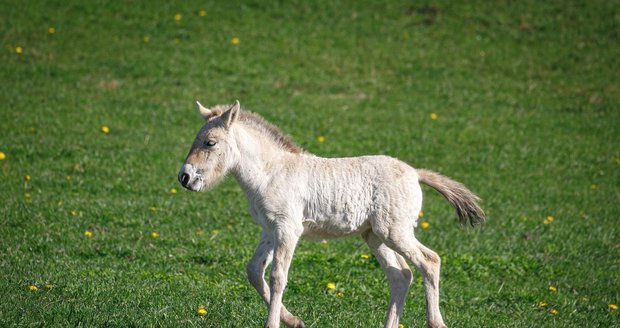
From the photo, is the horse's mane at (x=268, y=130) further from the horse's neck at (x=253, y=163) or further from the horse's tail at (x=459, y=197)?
the horse's tail at (x=459, y=197)

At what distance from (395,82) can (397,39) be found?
6.56ft

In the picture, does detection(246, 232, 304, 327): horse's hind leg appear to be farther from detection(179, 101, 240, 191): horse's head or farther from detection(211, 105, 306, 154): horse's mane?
detection(211, 105, 306, 154): horse's mane

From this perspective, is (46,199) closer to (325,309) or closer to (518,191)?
(325,309)

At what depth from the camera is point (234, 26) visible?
62.0 feet

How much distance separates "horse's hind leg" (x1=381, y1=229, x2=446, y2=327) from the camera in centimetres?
665

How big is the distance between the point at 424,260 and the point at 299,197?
47.4 inches

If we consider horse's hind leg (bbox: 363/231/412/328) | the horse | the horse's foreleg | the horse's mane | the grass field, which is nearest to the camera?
the horse's foreleg

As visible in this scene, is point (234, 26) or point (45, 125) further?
point (234, 26)

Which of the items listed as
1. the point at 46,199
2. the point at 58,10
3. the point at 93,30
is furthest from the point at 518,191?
the point at 58,10

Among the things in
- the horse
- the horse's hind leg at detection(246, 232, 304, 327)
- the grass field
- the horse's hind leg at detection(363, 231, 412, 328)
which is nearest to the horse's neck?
the horse

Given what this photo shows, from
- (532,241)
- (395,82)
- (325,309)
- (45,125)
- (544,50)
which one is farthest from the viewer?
(544,50)

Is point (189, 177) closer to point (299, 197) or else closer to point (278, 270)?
point (299, 197)

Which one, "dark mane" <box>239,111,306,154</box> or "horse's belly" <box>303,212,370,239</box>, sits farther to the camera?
"dark mane" <box>239,111,306,154</box>

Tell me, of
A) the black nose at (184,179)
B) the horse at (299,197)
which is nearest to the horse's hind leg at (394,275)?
the horse at (299,197)
